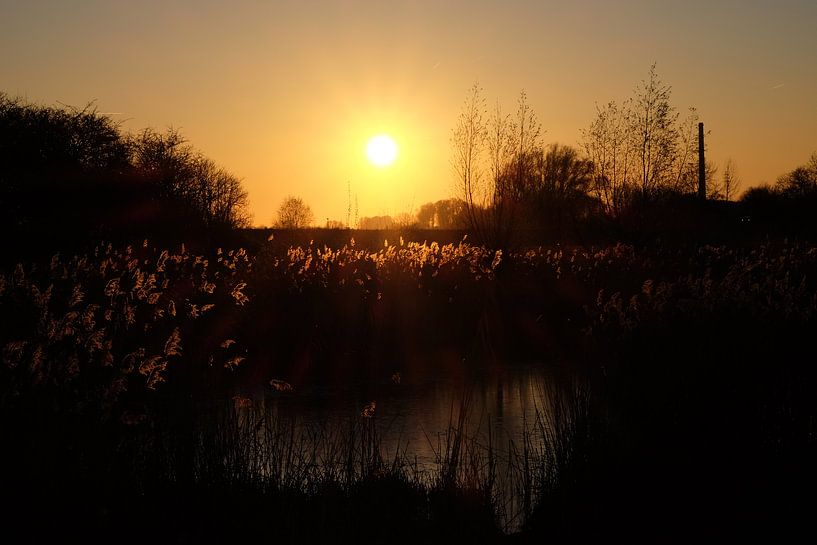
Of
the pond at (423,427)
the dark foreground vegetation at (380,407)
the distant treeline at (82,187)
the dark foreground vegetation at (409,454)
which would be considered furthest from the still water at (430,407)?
the distant treeline at (82,187)

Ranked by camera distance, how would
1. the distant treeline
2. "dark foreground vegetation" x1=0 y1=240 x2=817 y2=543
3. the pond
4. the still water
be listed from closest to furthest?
"dark foreground vegetation" x1=0 y1=240 x2=817 y2=543 < the pond < the still water < the distant treeline

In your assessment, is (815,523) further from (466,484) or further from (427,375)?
(427,375)

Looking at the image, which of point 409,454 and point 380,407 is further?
point 380,407

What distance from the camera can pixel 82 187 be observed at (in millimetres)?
23500

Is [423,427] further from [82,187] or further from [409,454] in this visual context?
[82,187]

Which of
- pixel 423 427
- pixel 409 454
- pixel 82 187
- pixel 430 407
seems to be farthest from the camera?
pixel 82 187

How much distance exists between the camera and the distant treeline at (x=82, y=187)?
2033cm

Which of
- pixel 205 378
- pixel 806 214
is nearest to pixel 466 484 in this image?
pixel 205 378

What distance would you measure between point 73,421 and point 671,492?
3.55m

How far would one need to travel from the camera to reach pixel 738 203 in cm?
4997

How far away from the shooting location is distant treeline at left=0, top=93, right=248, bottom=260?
20328mm

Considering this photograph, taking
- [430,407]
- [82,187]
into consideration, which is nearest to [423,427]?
[430,407]

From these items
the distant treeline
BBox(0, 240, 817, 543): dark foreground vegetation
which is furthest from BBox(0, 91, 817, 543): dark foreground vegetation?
the distant treeline

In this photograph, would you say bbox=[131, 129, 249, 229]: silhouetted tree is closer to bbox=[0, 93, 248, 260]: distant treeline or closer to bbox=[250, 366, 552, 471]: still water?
bbox=[0, 93, 248, 260]: distant treeline
